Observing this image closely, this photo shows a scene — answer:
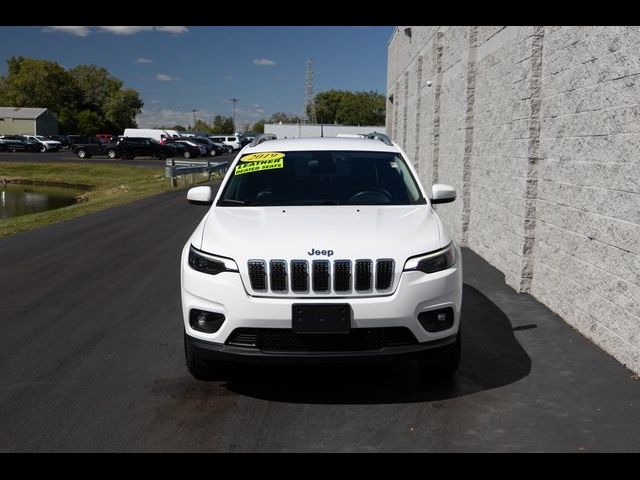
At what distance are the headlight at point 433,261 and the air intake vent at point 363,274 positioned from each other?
247 millimetres

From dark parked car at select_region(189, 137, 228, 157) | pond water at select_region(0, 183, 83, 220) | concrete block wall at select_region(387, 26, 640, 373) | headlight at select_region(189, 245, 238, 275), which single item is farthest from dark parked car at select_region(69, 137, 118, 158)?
headlight at select_region(189, 245, 238, 275)

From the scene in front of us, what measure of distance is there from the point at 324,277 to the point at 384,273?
391 mm

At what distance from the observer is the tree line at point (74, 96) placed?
108438 mm

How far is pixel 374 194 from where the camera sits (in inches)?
220

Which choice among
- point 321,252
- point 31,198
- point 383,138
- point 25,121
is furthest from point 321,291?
point 25,121

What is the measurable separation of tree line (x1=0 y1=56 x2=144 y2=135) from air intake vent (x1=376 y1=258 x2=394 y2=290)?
356 feet

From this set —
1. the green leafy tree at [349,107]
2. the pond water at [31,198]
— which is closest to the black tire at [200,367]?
the pond water at [31,198]

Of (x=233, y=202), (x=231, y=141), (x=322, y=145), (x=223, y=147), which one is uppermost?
(x=322, y=145)

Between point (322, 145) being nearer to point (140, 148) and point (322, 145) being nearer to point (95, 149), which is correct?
point (140, 148)

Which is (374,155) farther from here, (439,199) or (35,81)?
(35,81)

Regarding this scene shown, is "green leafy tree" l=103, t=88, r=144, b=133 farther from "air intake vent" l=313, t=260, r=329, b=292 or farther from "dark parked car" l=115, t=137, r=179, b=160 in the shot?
"air intake vent" l=313, t=260, r=329, b=292

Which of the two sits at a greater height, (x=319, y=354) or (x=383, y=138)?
(x=383, y=138)
